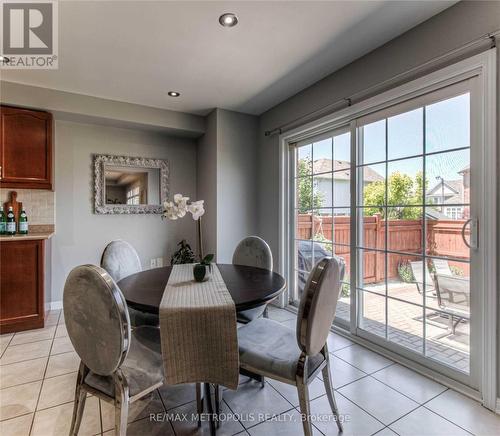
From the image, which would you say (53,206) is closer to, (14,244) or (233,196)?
(14,244)

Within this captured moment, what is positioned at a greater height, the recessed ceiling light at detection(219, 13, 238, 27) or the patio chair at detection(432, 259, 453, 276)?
the recessed ceiling light at detection(219, 13, 238, 27)

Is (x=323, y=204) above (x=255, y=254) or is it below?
above

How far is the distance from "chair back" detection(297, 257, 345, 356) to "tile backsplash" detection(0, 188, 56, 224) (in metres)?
3.29

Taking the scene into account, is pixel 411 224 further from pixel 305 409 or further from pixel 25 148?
pixel 25 148

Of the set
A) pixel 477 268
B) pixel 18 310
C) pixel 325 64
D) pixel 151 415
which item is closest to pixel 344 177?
pixel 325 64

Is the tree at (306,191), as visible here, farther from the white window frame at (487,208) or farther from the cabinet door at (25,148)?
the cabinet door at (25,148)

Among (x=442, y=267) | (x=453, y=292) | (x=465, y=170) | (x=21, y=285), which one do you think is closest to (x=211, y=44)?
(x=465, y=170)

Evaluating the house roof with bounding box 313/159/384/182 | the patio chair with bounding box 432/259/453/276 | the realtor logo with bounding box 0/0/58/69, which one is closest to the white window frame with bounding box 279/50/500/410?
the patio chair with bounding box 432/259/453/276

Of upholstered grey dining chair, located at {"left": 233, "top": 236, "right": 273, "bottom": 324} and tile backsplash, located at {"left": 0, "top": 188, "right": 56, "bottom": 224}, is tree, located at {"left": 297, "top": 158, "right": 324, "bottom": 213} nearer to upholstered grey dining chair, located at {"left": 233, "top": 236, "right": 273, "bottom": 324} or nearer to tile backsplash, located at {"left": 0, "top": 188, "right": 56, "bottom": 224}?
upholstered grey dining chair, located at {"left": 233, "top": 236, "right": 273, "bottom": 324}

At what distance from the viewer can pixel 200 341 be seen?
1.40 metres

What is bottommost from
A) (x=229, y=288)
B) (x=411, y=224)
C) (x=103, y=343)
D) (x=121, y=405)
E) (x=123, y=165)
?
(x=121, y=405)

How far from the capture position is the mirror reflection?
3623 mm

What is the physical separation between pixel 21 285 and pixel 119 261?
1.41 meters

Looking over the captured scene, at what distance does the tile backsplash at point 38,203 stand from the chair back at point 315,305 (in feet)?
10.8
